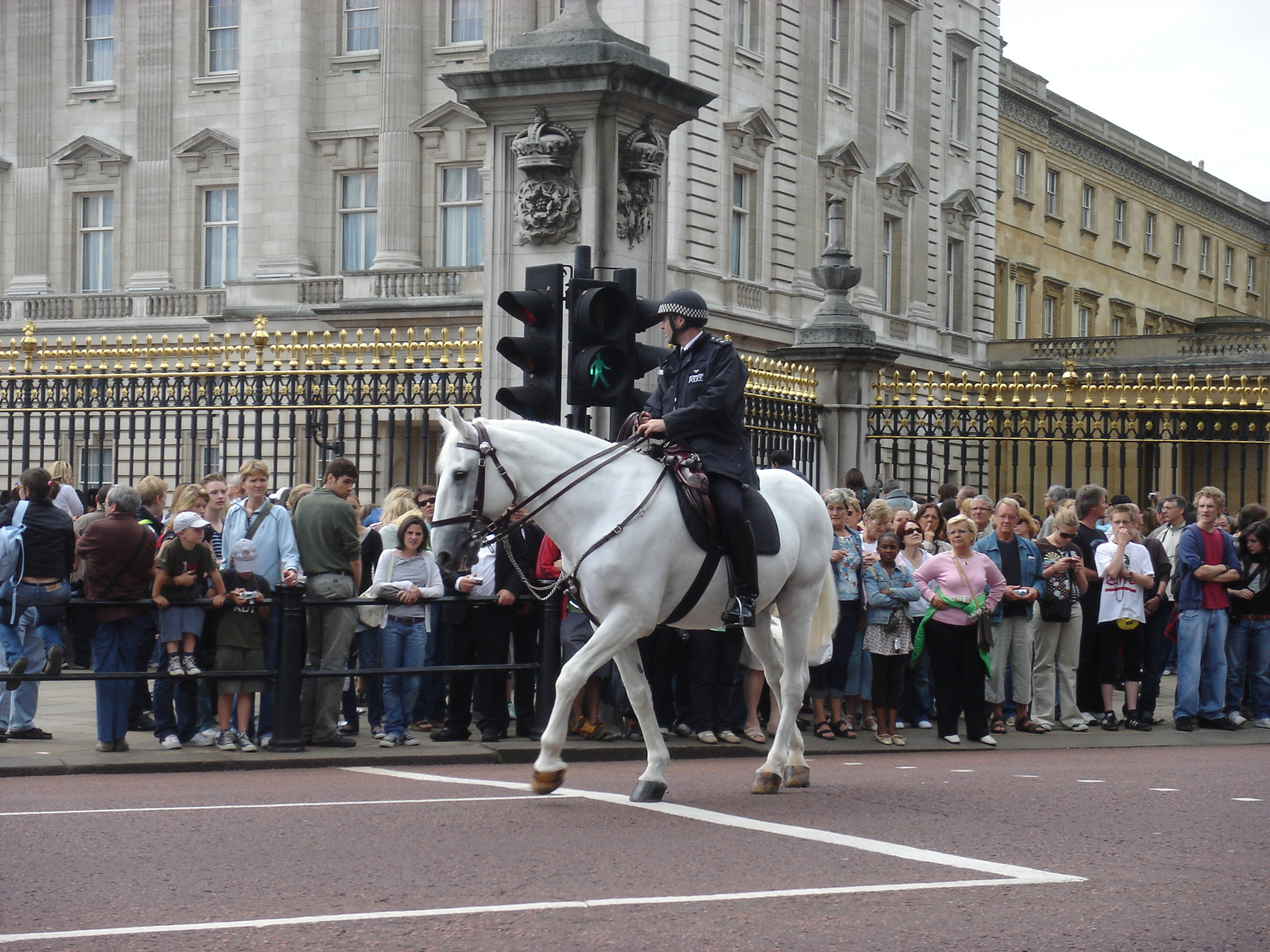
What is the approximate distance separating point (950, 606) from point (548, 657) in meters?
3.28

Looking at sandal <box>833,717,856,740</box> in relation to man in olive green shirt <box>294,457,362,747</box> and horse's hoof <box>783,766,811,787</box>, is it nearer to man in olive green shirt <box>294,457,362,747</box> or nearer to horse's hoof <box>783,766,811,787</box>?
horse's hoof <box>783,766,811,787</box>

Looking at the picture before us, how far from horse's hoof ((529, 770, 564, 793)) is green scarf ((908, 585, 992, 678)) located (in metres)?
5.04

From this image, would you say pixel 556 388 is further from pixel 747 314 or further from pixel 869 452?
pixel 747 314

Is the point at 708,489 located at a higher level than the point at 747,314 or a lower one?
lower

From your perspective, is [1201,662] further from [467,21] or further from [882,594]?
[467,21]

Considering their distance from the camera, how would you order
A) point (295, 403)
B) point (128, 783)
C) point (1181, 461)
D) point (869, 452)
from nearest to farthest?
point (128, 783), point (295, 403), point (869, 452), point (1181, 461)

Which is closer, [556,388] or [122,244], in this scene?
[556,388]

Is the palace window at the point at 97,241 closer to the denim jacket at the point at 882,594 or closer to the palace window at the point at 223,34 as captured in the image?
the palace window at the point at 223,34

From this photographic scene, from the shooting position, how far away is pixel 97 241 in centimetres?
4541

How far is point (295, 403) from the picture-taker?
17.8 m

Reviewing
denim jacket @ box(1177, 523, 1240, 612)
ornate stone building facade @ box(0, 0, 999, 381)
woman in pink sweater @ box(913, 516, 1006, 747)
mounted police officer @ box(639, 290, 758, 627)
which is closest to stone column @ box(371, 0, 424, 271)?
ornate stone building facade @ box(0, 0, 999, 381)

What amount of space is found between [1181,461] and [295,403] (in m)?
26.1

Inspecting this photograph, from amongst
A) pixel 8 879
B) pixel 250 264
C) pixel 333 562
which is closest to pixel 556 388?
pixel 333 562

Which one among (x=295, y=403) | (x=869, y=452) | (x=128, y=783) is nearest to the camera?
(x=128, y=783)
